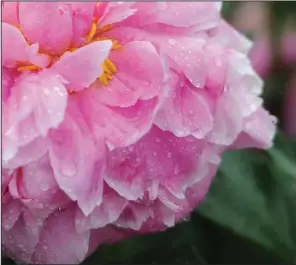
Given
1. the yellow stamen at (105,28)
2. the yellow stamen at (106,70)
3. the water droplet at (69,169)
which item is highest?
the yellow stamen at (105,28)

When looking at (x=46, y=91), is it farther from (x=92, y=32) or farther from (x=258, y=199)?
(x=258, y=199)

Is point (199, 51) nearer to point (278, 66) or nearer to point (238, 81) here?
point (238, 81)

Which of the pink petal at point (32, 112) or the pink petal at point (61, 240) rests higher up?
the pink petal at point (32, 112)

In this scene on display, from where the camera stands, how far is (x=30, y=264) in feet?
1.18

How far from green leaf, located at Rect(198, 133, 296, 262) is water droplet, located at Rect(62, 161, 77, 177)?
0.49ft

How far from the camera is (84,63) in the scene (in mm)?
312

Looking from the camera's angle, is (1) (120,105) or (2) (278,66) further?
(2) (278,66)

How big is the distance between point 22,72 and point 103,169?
7 cm

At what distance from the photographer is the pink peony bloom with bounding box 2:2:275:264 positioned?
31cm

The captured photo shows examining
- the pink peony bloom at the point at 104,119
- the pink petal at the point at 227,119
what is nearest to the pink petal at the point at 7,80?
the pink peony bloom at the point at 104,119

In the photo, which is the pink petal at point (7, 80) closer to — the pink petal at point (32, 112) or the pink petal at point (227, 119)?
the pink petal at point (32, 112)

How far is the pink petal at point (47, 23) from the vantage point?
12.6 inches

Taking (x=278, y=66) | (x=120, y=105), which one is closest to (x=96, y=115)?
(x=120, y=105)

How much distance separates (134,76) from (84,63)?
3cm
